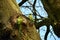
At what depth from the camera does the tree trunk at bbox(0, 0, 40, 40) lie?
0.97 metres

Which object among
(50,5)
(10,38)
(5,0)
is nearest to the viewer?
(10,38)

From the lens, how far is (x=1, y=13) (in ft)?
3.37

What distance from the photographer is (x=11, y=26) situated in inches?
38.9

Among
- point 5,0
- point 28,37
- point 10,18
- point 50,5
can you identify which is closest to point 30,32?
point 28,37

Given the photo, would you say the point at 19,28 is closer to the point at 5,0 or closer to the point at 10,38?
the point at 10,38

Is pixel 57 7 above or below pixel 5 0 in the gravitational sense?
below

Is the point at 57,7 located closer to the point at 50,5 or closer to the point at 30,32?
the point at 50,5

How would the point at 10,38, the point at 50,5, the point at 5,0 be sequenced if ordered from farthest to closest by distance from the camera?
the point at 50,5
the point at 5,0
the point at 10,38

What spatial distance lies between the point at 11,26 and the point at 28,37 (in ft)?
0.36

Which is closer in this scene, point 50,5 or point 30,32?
point 30,32

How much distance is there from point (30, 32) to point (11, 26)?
0.11 m

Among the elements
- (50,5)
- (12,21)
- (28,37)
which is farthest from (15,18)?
(50,5)

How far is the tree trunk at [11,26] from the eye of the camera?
0.97m

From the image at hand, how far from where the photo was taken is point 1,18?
1018mm
